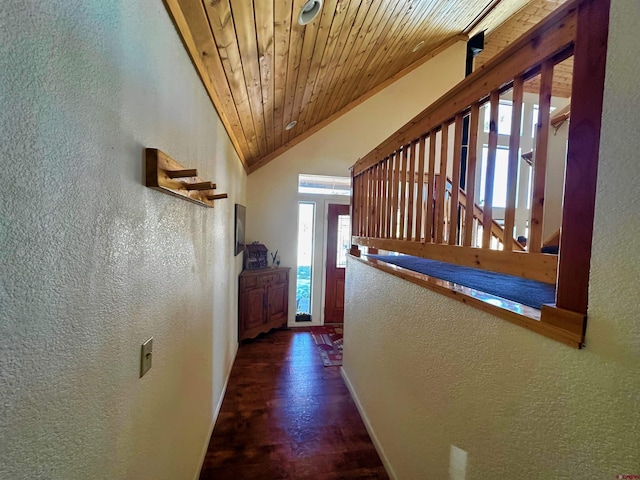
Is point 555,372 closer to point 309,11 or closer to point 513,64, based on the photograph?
point 513,64

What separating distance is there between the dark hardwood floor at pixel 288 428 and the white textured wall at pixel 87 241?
30.5 inches

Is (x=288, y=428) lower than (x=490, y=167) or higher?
lower

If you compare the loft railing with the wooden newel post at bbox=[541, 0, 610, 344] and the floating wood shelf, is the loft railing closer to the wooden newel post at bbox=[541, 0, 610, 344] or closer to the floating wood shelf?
the wooden newel post at bbox=[541, 0, 610, 344]

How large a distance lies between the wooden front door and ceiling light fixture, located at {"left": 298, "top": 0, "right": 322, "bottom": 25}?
2952mm

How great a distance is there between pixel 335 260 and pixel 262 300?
1.35 meters

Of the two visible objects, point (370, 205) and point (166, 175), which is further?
point (370, 205)

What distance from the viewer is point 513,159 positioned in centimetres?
90

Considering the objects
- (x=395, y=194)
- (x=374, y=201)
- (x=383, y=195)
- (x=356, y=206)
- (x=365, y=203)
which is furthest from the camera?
(x=356, y=206)

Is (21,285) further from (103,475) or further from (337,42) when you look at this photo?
(337,42)

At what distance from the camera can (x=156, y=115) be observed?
0.97 metres

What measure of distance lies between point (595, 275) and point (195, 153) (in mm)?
1644

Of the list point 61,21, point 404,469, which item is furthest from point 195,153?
point 404,469

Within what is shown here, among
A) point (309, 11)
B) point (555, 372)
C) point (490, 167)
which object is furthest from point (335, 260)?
point (555, 372)

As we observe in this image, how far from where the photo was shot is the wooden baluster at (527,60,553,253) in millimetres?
800
